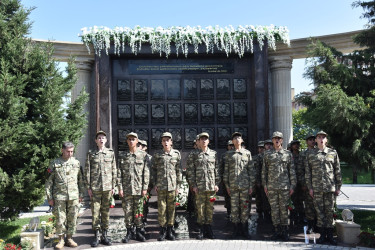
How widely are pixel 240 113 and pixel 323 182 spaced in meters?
4.84

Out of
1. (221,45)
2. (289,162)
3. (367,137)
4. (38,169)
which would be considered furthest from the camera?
(221,45)

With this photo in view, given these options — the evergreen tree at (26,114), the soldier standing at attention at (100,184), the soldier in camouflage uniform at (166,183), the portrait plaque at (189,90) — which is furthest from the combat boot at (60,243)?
the portrait plaque at (189,90)

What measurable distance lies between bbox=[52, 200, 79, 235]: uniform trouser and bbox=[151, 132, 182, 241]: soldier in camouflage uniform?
159cm

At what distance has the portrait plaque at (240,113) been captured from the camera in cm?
1046

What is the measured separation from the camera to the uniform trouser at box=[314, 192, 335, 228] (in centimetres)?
589

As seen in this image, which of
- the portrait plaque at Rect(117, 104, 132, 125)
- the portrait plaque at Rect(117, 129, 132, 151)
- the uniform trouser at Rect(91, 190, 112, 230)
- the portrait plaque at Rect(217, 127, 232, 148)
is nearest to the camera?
the uniform trouser at Rect(91, 190, 112, 230)

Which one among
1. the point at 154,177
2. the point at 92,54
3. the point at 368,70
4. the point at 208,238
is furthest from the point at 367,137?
the point at 92,54

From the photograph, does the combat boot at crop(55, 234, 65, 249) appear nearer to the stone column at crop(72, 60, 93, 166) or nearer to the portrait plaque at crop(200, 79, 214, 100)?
the stone column at crop(72, 60, 93, 166)

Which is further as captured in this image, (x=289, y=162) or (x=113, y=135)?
(x=113, y=135)

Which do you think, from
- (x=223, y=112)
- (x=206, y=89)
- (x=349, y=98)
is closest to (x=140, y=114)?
(x=206, y=89)

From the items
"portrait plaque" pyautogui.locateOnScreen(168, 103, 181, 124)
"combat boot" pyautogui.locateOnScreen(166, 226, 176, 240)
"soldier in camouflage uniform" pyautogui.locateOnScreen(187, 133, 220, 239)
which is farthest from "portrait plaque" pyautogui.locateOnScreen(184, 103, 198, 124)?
"combat boot" pyautogui.locateOnScreen(166, 226, 176, 240)

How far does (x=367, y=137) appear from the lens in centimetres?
769

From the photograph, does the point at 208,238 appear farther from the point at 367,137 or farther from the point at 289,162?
the point at 367,137

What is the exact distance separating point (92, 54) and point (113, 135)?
306 cm
